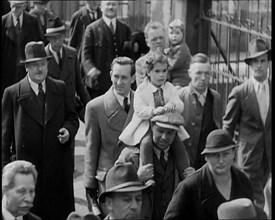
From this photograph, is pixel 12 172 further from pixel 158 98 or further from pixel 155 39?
pixel 155 39

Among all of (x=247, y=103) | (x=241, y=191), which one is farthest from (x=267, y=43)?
(x=241, y=191)

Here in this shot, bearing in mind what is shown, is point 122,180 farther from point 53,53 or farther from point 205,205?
point 53,53

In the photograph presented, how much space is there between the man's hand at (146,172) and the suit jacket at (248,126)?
1.61m

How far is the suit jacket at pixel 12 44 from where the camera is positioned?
53.3ft

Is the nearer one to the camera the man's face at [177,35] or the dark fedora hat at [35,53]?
the dark fedora hat at [35,53]

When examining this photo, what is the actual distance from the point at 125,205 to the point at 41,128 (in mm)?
2931

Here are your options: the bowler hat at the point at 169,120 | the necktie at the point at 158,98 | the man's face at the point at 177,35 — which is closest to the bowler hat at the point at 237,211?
the bowler hat at the point at 169,120

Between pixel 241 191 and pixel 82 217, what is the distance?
5.80ft

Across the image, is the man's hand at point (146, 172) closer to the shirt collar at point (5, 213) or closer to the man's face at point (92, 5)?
the shirt collar at point (5, 213)

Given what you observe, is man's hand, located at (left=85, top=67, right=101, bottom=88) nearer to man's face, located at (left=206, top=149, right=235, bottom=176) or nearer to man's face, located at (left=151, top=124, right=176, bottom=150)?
man's face, located at (left=151, top=124, right=176, bottom=150)

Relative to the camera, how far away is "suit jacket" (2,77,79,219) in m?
12.5

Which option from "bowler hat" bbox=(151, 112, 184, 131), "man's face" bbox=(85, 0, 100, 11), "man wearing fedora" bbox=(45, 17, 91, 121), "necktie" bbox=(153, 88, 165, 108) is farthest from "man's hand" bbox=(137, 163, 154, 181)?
"man's face" bbox=(85, 0, 100, 11)

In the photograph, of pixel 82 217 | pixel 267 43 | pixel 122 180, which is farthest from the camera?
pixel 267 43

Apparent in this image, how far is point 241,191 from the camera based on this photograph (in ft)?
35.2
